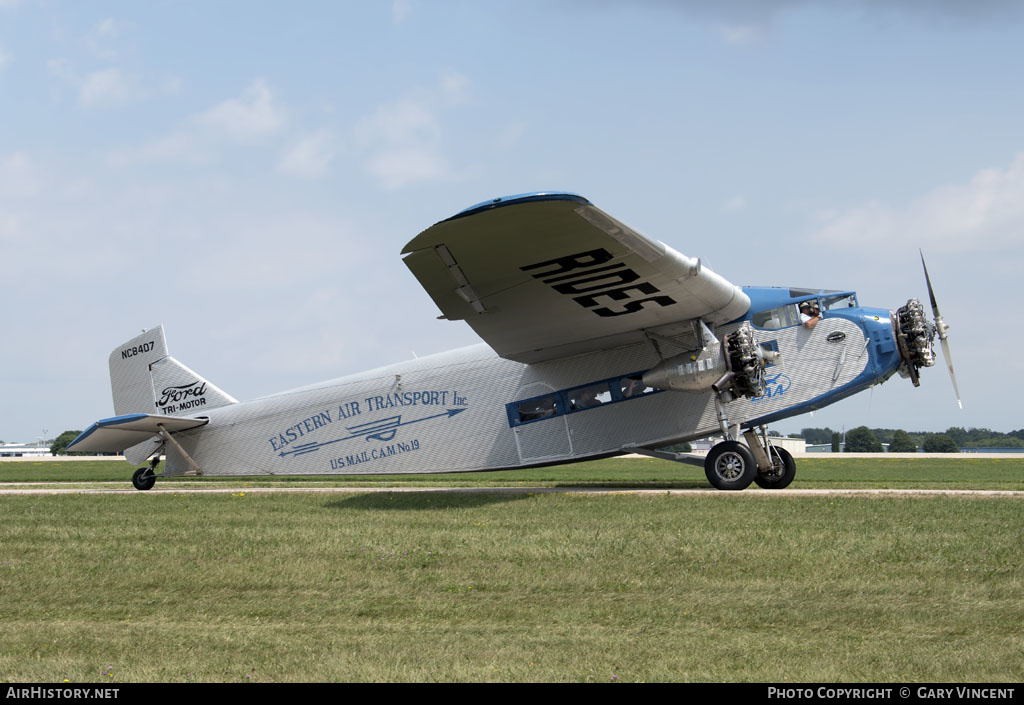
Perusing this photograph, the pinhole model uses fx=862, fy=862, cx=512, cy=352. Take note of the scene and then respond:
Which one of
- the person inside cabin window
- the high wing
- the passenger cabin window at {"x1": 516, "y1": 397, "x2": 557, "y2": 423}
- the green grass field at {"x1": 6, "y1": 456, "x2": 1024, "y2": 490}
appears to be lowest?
the green grass field at {"x1": 6, "y1": 456, "x2": 1024, "y2": 490}

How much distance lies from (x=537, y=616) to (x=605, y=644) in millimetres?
1200

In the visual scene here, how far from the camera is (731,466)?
53.7ft

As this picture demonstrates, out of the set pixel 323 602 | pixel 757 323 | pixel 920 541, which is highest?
pixel 757 323

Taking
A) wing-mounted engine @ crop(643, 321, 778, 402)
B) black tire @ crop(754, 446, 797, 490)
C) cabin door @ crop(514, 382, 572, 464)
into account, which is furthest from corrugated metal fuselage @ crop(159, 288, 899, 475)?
black tire @ crop(754, 446, 797, 490)

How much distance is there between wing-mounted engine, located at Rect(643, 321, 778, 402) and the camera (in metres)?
15.5

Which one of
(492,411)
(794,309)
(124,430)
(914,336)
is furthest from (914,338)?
(124,430)

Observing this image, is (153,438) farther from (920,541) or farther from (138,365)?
(920,541)

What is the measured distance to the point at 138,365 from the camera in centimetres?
2228

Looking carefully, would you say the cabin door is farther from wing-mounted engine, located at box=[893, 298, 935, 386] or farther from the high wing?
wing-mounted engine, located at box=[893, 298, 935, 386]

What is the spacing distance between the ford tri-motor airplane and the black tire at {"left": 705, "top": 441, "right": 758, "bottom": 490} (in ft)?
0.10

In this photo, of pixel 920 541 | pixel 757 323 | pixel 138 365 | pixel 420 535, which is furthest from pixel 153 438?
pixel 920 541

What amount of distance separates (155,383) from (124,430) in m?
1.87
